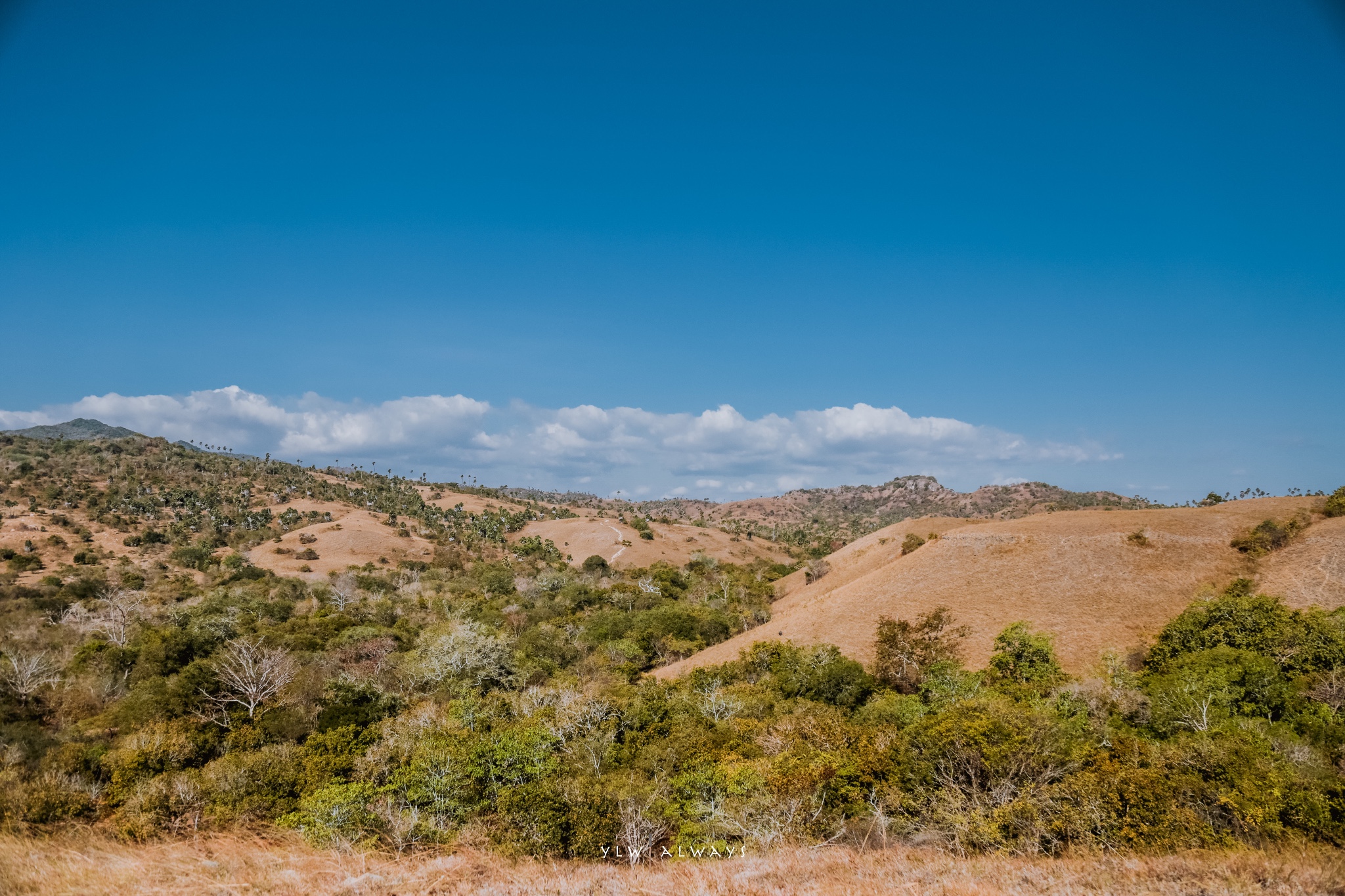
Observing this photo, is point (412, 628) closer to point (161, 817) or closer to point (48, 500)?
point (161, 817)

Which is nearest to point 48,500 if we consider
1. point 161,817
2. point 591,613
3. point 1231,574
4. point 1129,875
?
point 591,613

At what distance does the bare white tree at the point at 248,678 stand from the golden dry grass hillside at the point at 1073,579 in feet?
87.8

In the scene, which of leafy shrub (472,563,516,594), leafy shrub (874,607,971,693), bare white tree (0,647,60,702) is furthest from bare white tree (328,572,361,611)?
leafy shrub (874,607,971,693)

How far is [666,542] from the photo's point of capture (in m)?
128

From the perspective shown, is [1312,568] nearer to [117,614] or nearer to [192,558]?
[117,614]

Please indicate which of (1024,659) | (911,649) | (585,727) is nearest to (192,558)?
(585,727)

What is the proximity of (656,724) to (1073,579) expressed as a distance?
130 ft

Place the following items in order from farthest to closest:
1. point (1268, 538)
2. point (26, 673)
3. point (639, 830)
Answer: point (1268, 538), point (26, 673), point (639, 830)

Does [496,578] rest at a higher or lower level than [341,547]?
higher

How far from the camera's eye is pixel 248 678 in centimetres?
3509

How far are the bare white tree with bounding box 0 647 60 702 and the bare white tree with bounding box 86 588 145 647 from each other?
4.18 meters

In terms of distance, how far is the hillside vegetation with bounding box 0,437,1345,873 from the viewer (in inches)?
706

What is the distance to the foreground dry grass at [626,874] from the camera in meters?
10.3

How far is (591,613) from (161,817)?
43245 mm
